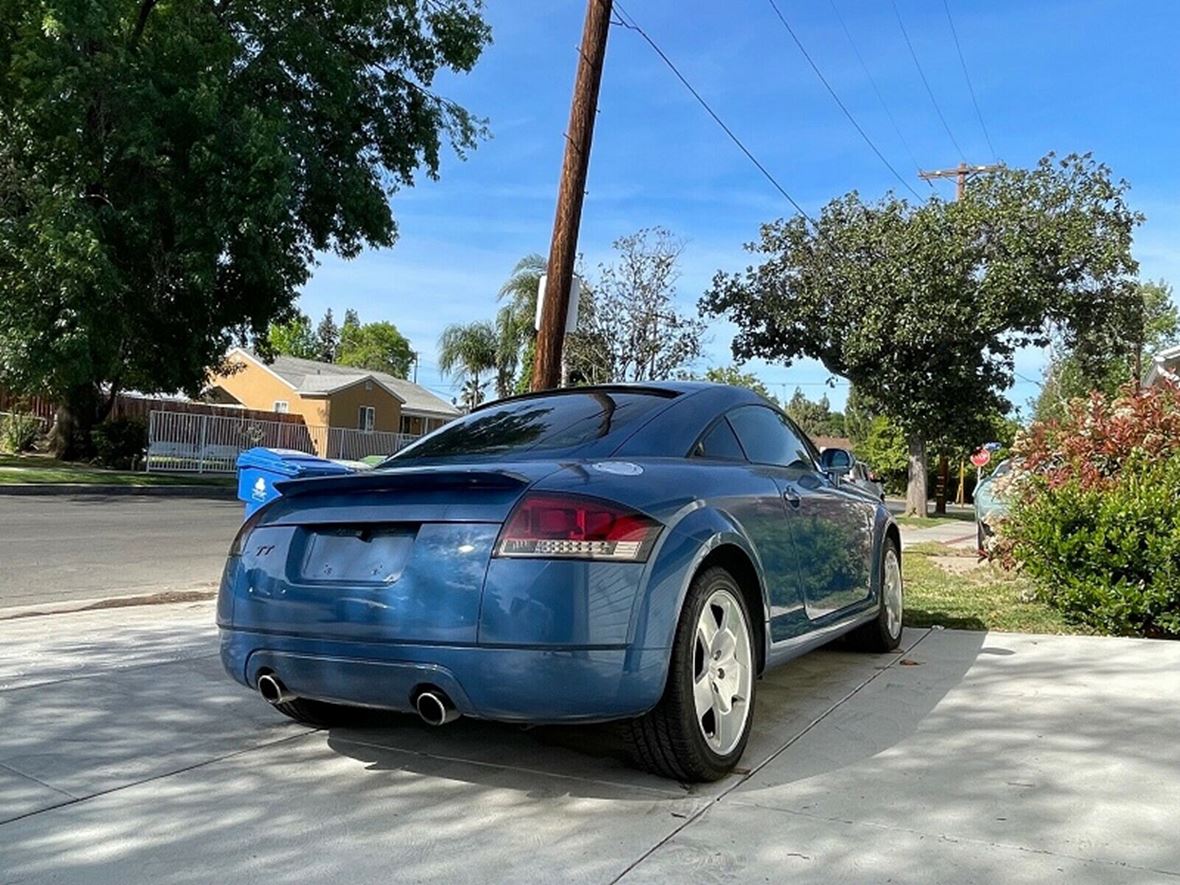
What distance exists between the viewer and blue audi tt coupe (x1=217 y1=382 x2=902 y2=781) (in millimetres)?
3088

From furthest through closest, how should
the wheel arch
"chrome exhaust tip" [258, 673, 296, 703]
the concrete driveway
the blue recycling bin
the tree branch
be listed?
the tree branch → the blue recycling bin → the wheel arch → "chrome exhaust tip" [258, 673, 296, 703] → the concrete driveway

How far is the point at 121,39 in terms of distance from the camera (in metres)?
20.9

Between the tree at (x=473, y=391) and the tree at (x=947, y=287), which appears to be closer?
the tree at (x=947, y=287)

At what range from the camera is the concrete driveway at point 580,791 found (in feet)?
9.45

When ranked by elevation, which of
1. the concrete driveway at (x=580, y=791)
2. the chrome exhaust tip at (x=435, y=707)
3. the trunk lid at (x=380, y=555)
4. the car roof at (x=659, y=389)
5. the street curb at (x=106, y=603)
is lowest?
the street curb at (x=106, y=603)

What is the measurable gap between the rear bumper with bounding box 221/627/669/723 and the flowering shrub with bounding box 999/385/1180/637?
465 cm

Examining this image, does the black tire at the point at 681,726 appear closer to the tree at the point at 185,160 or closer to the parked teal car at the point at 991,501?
the parked teal car at the point at 991,501

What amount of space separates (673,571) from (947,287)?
21.1 metres

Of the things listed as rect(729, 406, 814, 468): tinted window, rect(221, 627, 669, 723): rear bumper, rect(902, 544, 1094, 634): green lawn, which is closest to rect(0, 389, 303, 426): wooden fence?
rect(902, 544, 1094, 634): green lawn

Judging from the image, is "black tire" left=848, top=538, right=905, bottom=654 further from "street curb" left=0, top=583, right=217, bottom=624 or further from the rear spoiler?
"street curb" left=0, top=583, right=217, bottom=624

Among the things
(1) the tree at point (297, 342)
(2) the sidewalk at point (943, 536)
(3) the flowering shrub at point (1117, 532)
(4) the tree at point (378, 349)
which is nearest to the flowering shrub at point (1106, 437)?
(3) the flowering shrub at point (1117, 532)

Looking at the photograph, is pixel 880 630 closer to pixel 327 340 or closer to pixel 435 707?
pixel 435 707

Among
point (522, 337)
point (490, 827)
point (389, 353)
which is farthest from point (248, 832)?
point (389, 353)

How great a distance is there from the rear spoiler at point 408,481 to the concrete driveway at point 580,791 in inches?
43.0
